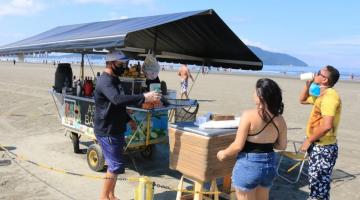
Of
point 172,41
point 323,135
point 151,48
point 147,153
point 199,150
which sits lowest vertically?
point 147,153

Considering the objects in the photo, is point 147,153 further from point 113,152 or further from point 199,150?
point 199,150

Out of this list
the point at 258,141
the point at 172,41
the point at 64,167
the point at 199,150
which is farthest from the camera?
the point at 172,41

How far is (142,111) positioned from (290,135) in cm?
521

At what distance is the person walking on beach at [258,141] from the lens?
11.2ft

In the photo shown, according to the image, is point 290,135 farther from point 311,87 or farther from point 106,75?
point 106,75

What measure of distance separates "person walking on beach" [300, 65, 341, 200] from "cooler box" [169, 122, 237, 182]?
0.91 metres

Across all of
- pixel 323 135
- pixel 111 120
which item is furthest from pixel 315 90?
pixel 111 120

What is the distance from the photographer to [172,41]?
23.9 ft

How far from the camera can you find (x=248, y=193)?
3.52 m

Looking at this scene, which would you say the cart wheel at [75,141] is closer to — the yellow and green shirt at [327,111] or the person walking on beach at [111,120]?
the person walking on beach at [111,120]

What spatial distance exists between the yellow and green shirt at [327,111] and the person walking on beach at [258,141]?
0.96 meters

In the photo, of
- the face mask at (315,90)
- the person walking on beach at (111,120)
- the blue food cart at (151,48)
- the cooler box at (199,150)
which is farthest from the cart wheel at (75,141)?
the face mask at (315,90)

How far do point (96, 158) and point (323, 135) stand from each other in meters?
3.68

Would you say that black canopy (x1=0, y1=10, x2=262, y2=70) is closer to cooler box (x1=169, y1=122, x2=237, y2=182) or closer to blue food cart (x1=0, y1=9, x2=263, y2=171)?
blue food cart (x1=0, y1=9, x2=263, y2=171)
